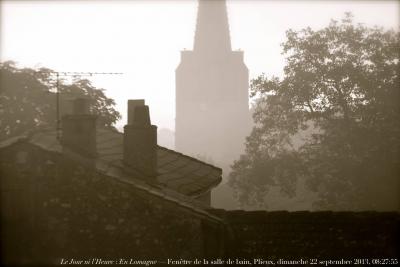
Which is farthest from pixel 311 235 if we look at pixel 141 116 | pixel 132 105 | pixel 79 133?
pixel 132 105

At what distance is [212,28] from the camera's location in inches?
2386

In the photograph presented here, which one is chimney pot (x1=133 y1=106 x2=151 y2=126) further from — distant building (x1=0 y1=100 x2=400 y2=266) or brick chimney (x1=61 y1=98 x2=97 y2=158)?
distant building (x1=0 y1=100 x2=400 y2=266)

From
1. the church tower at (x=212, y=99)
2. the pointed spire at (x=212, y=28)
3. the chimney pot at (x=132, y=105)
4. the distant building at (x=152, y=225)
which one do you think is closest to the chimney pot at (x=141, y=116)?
the chimney pot at (x=132, y=105)

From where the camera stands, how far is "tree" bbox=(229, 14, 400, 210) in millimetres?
23750

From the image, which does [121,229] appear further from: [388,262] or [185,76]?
[185,76]

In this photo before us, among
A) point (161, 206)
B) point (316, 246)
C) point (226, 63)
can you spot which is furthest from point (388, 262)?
point (226, 63)

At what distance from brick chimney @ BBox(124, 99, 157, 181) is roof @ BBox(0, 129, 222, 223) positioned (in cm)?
30

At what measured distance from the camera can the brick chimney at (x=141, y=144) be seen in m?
11.2

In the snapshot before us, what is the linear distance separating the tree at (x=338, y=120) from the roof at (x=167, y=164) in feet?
37.4

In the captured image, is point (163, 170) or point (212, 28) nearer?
point (163, 170)

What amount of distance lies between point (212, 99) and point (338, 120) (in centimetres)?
3869

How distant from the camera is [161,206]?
945cm

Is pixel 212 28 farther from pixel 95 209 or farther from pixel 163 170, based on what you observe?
pixel 95 209

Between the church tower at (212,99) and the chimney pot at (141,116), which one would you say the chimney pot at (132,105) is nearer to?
the chimney pot at (141,116)
